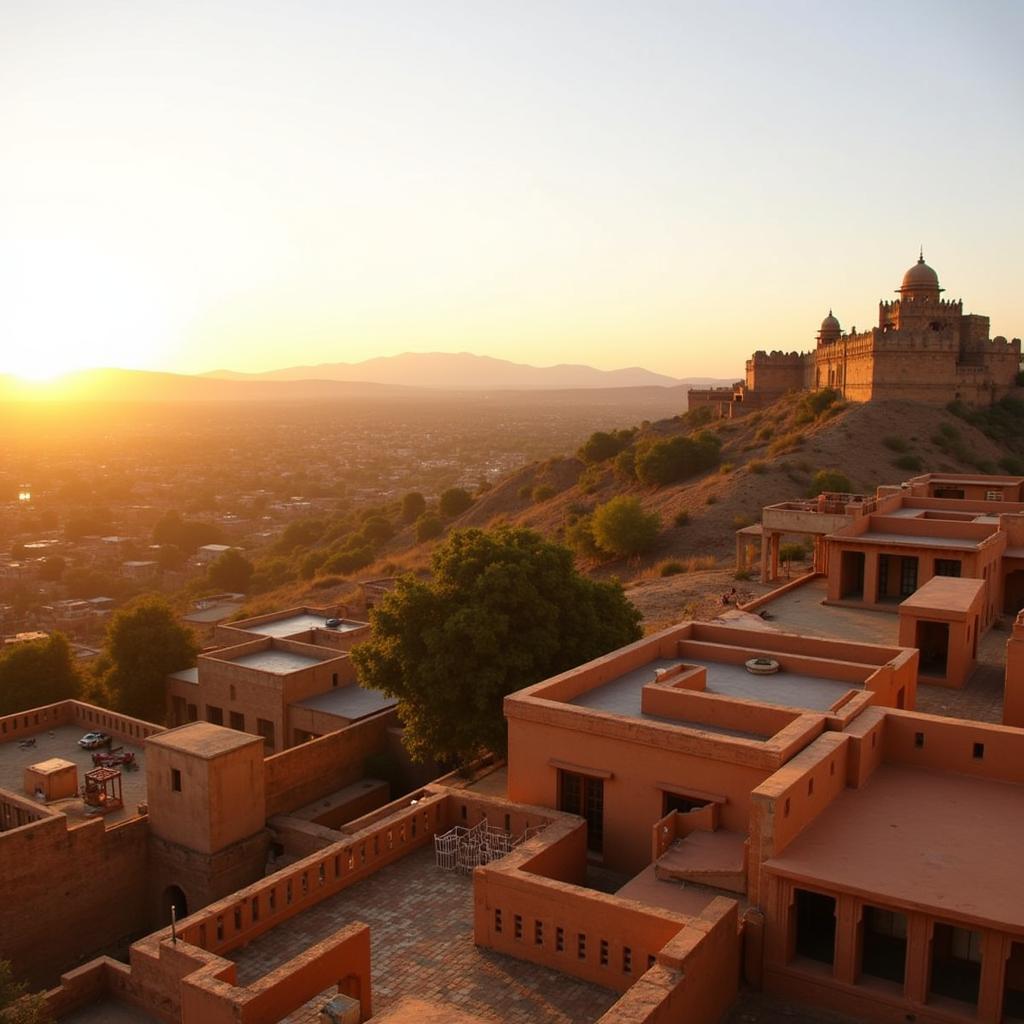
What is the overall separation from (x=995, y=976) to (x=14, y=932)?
53.1 ft

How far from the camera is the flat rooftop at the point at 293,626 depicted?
1195 inches

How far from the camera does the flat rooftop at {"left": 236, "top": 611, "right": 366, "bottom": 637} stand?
30.3m

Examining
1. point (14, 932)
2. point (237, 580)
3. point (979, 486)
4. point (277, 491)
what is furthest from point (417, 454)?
point (14, 932)

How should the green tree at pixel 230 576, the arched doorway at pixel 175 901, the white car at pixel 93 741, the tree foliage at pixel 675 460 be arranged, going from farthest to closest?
the tree foliage at pixel 675 460 → the green tree at pixel 230 576 → the white car at pixel 93 741 → the arched doorway at pixel 175 901

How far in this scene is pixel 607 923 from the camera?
39.0 feet

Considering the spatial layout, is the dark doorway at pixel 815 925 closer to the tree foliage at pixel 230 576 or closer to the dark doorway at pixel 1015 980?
the dark doorway at pixel 1015 980

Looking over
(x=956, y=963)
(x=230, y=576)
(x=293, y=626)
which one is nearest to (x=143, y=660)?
(x=293, y=626)

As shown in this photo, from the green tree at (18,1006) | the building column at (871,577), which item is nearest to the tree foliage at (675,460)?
the building column at (871,577)

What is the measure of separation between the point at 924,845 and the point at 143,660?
24.4m

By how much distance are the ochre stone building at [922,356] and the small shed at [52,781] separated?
189 feet

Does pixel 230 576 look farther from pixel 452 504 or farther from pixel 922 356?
pixel 922 356

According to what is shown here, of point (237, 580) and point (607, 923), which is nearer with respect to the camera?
point (607, 923)

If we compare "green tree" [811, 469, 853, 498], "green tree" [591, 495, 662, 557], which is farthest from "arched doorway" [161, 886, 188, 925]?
"green tree" [811, 469, 853, 498]

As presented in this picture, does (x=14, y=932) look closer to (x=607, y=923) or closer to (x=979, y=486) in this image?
(x=607, y=923)
